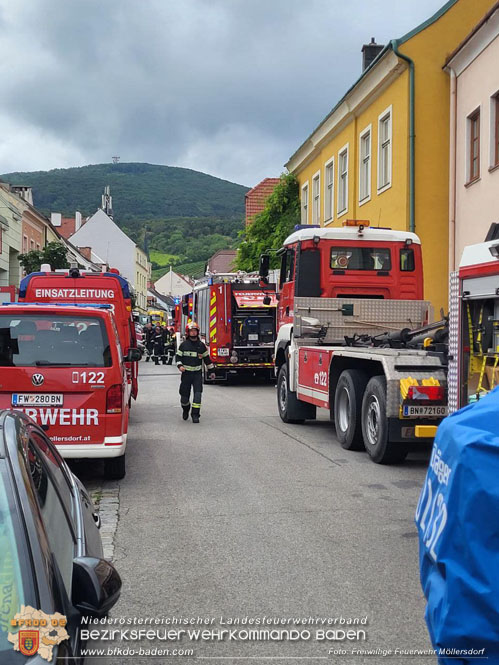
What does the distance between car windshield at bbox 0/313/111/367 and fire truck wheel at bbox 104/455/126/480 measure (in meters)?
1.02

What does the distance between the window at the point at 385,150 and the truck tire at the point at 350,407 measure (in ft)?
41.4

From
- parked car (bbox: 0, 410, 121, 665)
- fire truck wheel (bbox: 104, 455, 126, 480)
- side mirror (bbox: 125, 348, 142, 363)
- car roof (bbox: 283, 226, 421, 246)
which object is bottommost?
fire truck wheel (bbox: 104, 455, 126, 480)

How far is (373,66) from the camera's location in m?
22.7

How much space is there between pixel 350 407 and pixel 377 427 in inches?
37.6

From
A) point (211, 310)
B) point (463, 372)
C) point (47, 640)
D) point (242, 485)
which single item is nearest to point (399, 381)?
point (463, 372)

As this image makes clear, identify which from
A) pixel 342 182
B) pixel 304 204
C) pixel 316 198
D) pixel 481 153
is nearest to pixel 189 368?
pixel 481 153

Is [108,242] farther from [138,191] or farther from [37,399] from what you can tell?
[37,399]

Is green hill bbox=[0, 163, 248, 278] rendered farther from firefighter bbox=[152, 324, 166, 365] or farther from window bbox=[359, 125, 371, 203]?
window bbox=[359, 125, 371, 203]

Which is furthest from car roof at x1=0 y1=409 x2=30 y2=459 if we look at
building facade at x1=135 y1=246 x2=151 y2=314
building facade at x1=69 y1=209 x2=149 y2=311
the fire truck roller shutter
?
building facade at x1=135 y1=246 x2=151 y2=314

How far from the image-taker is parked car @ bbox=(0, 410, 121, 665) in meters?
2.31

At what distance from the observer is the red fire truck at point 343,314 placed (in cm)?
1079

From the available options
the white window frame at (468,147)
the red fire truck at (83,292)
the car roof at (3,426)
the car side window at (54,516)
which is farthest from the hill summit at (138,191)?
the car side window at (54,516)

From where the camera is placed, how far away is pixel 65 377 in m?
7.96

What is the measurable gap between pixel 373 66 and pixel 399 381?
52.2 feet
